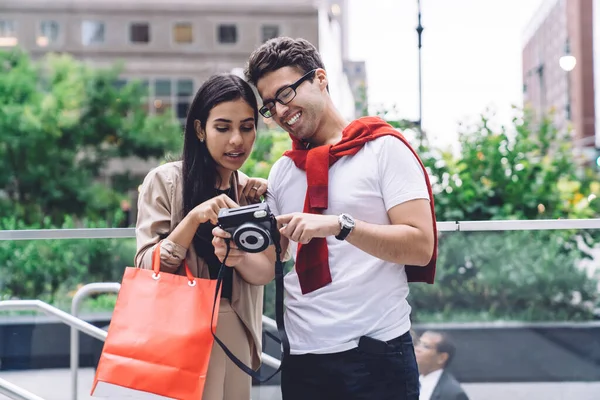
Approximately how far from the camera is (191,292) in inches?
68.7

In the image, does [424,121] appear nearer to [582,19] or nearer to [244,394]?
[244,394]

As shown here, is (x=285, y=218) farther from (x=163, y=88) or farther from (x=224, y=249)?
(x=163, y=88)

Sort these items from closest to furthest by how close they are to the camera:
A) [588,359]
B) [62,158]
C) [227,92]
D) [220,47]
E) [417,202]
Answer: [417,202] < [227,92] < [588,359] < [62,158] < [220,47]

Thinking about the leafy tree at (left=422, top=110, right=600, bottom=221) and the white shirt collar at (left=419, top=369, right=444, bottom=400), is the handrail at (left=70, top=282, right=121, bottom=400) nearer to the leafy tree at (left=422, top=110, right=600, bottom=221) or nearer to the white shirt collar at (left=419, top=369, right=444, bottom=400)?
the white shirt collar at (left=419, top=369, right=444, bottom=400)

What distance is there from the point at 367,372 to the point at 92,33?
2744 centimetres

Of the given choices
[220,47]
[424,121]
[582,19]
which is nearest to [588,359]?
[424,121]

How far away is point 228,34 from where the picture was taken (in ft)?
91.9

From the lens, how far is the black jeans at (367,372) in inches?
66.9

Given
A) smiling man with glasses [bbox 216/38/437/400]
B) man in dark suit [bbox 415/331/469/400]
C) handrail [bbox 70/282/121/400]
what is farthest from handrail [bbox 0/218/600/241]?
smiling man with glasses [bbox 216/38/437/400]

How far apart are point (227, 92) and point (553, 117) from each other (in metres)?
5.09

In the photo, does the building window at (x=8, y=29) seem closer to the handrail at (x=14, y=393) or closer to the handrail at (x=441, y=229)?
the handrail at (x=441, y=229)

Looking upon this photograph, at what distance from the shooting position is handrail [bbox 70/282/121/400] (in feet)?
9.95

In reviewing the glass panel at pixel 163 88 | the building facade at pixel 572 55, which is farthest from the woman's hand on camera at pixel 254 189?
the glass panel at pixel 163 88

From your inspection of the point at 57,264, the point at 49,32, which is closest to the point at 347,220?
the point at 57,264
